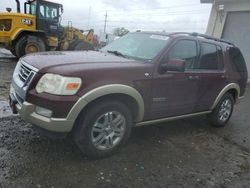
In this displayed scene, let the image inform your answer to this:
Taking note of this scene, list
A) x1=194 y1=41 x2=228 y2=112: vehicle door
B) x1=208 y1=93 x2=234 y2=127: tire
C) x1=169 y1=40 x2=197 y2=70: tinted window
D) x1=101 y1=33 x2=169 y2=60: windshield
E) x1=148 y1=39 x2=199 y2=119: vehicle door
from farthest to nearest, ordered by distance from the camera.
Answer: x1=208 y1=93 x2=234 y2=127: tire → x1=194 y1=41 x2=228 y2=112: vehicle door → x1=169 y1=40 x2=197 y2=70: tinted window → x1=101 y1=33 x2=169 y2=60: windshield → x1=148 y1=39 x2=199 y2=119: vehicle door

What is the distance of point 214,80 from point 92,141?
2825 mm

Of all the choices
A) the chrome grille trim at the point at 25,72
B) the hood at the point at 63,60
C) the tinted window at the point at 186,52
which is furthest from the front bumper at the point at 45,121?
the tinted window at the point at 186,52

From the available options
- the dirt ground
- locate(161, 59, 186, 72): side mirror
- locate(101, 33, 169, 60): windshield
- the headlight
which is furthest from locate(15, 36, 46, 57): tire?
the headlight

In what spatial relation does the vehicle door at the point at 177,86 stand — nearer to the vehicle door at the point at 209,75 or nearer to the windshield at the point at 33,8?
the vehicle door at the point at 209,75

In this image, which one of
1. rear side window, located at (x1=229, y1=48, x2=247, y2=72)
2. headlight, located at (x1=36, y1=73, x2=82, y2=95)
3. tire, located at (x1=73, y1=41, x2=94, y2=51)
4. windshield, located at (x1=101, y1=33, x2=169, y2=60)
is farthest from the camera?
tire, located at (x1=73, y1=41, x2=94, y2=51)

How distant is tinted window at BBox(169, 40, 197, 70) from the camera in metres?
4.85

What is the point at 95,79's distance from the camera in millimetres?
3775

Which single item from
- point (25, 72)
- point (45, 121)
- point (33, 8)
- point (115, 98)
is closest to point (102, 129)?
Answer: point (115, 98)

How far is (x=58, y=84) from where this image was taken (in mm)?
3576

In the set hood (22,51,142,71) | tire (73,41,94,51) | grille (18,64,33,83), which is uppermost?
hood (22,51,142,71)

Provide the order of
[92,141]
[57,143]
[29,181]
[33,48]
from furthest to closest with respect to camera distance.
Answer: [33,48] < [57,143] < [92,141] < [29,181]

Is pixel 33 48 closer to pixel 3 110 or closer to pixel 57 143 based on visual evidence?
pixel 3 110

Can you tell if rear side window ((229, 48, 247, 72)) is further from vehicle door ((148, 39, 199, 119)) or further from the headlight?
the headlight

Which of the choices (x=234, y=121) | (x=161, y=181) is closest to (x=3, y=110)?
(x=161, y=181)
